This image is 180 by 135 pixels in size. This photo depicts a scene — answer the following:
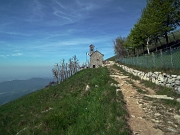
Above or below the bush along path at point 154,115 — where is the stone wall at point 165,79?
above

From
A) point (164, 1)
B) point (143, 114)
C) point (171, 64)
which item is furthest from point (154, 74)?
point (164, 1)

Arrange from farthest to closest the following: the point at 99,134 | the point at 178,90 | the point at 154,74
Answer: the point at 154,74, the point at 178,90, the point at 99,134

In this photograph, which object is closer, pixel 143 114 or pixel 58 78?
pixel 143 114

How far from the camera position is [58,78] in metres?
69.0

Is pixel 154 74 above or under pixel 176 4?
under

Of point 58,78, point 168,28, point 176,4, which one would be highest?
point 176,4

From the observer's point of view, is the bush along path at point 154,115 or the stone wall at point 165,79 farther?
the stone wall at point 165,79

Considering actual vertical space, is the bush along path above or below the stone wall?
below

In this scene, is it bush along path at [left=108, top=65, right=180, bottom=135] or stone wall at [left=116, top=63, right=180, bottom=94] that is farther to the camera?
stone wall at [left=116, top=63, right=180, bottom=94]

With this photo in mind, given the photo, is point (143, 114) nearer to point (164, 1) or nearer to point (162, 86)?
point (162, 86)

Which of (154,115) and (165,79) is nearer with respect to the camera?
(154,115)

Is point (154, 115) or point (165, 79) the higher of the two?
point (165, 79)

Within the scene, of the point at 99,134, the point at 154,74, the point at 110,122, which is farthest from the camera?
the point at 154,74

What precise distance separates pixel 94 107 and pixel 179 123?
Answer: 178 inches
